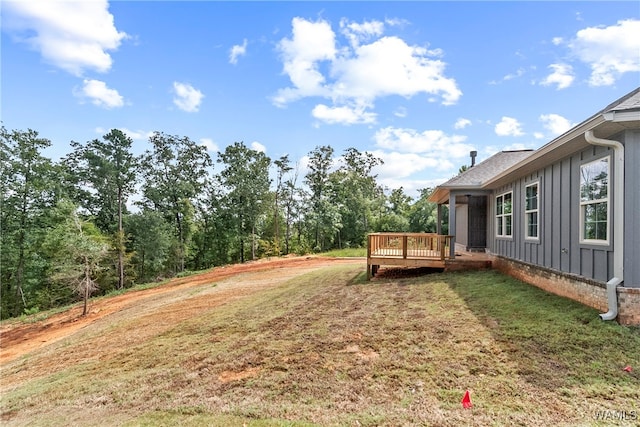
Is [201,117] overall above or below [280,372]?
above

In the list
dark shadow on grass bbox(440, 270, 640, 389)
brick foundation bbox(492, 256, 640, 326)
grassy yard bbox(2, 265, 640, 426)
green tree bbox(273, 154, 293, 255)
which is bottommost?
grassy yard bbox(2, 265, 640, 426)

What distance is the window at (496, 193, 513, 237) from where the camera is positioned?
8.59 m

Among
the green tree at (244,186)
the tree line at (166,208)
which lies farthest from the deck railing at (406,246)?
the green tree at (244,186)

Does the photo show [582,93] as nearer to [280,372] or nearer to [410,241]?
[410,241]

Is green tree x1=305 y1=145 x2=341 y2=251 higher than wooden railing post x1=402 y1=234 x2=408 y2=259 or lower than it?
higher

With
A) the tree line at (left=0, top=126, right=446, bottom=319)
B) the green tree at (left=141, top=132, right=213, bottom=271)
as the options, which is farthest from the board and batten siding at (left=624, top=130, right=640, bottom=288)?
the green tree at (left=141, top=132, right=213, bottom=271)

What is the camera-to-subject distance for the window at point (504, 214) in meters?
8.59

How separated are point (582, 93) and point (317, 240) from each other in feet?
69.1

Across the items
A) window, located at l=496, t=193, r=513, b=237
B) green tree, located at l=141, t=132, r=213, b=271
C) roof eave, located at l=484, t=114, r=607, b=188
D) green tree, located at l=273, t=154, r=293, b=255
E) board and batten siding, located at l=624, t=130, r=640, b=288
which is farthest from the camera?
green tree, located at l=273, t=154, r=293, b=255

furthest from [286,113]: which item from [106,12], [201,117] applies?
[106,12]

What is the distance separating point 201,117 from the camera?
66.0 feet

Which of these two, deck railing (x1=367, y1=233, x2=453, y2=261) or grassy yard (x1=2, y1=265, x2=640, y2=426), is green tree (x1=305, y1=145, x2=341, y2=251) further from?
grassy yard (x1=2, y1=265, x2=640, y2=426)

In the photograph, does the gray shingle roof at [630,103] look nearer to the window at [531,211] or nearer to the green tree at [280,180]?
the window at [531,211]

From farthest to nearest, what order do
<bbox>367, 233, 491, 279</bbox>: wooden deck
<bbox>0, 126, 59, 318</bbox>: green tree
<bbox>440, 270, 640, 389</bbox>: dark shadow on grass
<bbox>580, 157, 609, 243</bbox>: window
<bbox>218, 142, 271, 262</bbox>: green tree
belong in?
<bbox>218, 142, 271, 262</bbox>: green tree → <bbox>0, 126, 59, 318</bbox>: green tree → <bbox>367, 233, 491, 279</bbox>: wooden deck → <bbox>580, 157, 609, 243</bbox>: window → <bbox>440, 270, 640, 389</bbox>: dark shadow on grass
